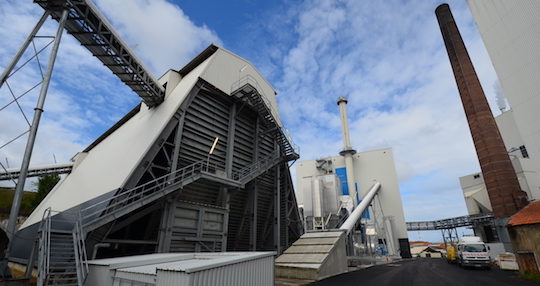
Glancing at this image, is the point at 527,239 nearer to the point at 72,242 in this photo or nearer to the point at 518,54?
the point at 518,54

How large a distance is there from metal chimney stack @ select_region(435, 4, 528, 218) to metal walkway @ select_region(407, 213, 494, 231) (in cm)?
1188

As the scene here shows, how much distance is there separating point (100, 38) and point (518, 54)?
2172 centimetres

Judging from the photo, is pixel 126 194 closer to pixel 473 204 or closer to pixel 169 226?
pixel 169 226

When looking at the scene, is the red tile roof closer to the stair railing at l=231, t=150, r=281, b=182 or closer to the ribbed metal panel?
the ribbed metal panel

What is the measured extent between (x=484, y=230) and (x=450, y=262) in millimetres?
17847

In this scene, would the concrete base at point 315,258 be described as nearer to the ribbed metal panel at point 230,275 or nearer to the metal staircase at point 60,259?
the ribbed metal panel at point 230,275

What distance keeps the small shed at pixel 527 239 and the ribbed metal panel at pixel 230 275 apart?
14.7 metres

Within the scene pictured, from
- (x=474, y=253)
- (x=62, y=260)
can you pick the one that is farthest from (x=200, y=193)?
(x=474, y=253)

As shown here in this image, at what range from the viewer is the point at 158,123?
14.4 metres

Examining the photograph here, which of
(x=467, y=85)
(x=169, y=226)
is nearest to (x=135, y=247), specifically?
(x=169, y=226)

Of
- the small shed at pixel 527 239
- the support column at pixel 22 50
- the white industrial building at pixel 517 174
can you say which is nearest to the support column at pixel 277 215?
the small shed at pixel 527 239

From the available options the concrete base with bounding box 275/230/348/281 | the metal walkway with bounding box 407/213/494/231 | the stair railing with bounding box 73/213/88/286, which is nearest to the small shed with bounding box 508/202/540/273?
the concrete base with bounding box 275/230/348/281

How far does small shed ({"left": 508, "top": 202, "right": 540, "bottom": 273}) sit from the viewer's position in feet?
44.4

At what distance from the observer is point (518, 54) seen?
13.6 metres
